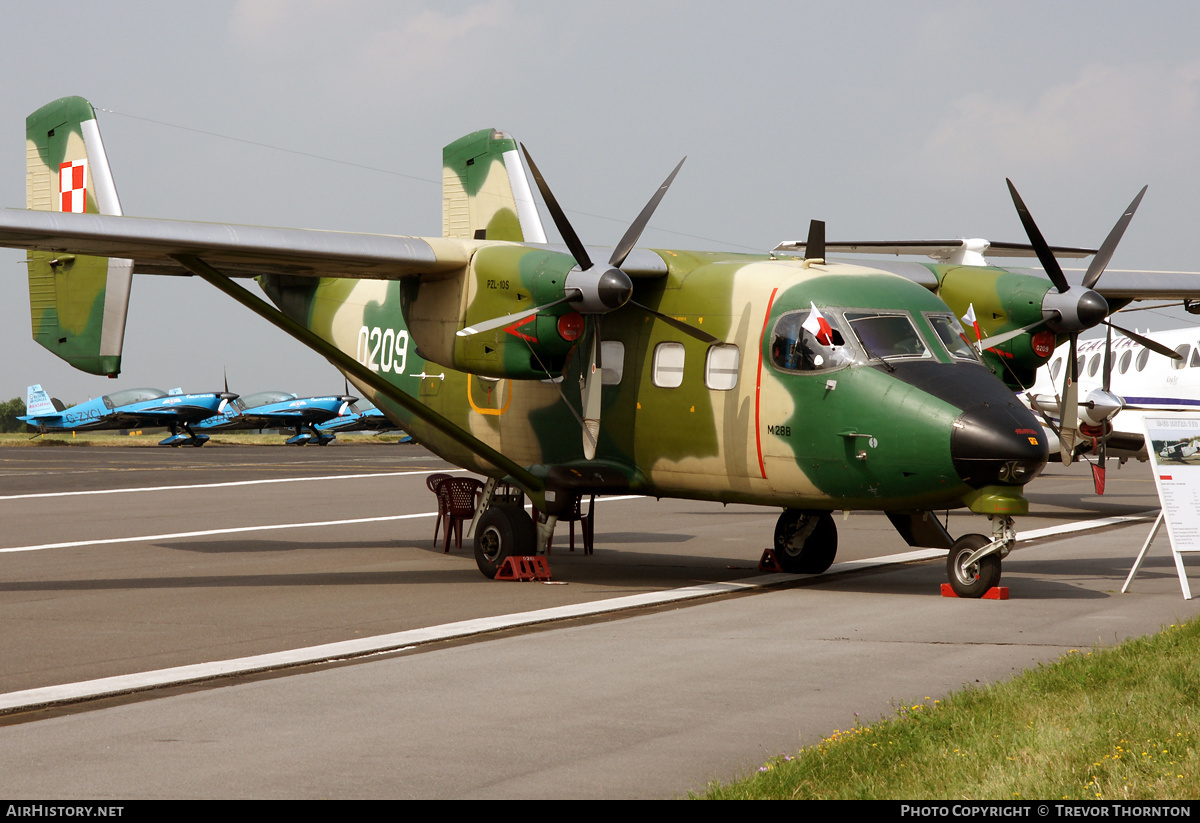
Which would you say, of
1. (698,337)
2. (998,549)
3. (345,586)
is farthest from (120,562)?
(998,549)

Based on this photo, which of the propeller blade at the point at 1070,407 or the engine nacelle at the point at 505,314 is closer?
the engine nacelle at the point at 505,314

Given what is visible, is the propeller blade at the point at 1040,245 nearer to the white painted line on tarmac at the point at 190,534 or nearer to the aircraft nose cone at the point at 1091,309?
the aircraft nose cone at the point at 1091,309

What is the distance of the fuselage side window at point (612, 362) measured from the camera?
13.7 meters

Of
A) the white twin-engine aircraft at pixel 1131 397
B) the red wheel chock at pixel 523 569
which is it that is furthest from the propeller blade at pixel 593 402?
the white twin-engine aircraft at pixel 1131 397

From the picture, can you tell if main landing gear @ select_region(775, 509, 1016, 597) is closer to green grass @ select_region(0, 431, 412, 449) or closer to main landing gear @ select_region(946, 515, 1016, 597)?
main landing gear @ select_region(946, 515, 1016, 597)

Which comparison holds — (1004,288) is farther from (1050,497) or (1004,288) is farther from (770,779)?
(1050,497)

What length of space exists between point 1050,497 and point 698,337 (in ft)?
57.2

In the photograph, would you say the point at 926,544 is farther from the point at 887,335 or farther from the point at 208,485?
the point at 208,485

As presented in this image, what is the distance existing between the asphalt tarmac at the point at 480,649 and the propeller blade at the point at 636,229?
3.70 metres

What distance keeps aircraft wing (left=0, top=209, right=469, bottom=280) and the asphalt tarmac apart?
3.69 m

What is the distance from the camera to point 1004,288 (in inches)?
583

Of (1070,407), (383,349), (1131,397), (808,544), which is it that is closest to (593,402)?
(808,544)

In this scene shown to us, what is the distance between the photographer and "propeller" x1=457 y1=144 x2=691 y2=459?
495 inches

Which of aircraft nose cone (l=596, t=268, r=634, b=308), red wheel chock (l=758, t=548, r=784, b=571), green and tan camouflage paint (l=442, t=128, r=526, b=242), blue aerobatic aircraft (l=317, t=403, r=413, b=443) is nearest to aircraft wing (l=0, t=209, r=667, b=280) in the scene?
aircraft nose cone (l=596, t=268, r=634, b=308)
